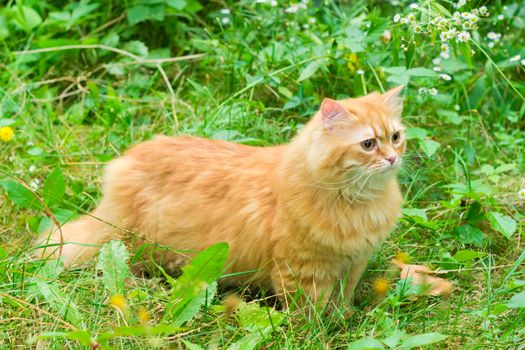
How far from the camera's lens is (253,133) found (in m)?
3.71

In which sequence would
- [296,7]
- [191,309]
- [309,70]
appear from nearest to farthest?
[191,309] < [309,70] < [296,7]

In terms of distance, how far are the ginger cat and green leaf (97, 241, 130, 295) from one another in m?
0.19

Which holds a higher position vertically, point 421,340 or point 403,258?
point 421,340

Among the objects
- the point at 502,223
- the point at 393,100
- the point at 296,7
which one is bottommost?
the point at 502,223

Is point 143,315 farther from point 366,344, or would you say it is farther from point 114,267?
point 366,344

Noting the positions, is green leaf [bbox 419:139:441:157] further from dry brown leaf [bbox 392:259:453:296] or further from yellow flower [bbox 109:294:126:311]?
yellow flower [bbox 109:294:126:311]

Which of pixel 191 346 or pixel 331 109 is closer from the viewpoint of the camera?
pixel 191 346

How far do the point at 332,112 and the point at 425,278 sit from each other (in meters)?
0.79

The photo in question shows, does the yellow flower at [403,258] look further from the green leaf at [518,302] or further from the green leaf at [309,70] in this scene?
the green leaf at [309,70]

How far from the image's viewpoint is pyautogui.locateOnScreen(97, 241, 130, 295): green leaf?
2.57 m

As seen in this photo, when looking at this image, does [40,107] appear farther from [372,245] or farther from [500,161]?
[500,161]

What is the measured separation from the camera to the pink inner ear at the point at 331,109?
2.54 m

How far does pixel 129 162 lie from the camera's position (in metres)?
3.09

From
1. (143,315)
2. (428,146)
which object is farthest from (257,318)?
(428,146)
